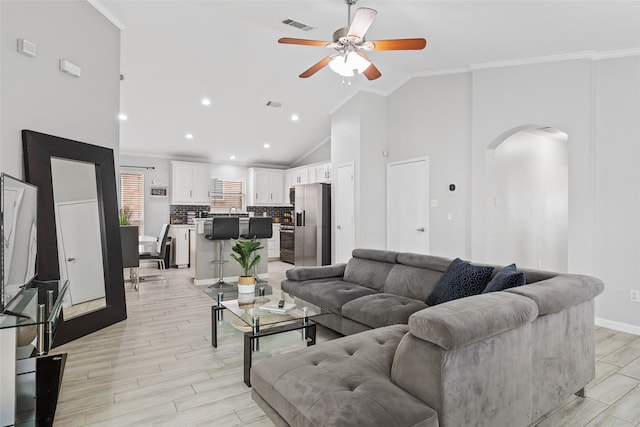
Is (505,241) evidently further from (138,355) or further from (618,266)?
(138,355)

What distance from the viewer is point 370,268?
384 centimetres

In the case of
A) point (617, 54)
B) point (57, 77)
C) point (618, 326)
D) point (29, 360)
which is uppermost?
point (617, 54)

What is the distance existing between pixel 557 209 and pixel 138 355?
21.5 ft

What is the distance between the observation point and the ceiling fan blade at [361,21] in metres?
2.67

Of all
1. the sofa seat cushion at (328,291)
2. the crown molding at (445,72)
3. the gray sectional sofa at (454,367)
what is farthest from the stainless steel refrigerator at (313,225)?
the gray sectional sofa at (454,367)

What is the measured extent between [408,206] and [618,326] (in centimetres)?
299

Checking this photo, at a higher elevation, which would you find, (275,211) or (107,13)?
(107,13)

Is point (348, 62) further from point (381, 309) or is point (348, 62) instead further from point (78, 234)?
point (78, 234)

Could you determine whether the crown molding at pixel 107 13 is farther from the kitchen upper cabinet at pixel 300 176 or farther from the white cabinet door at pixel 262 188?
the white cabinet door at pixel 262 188

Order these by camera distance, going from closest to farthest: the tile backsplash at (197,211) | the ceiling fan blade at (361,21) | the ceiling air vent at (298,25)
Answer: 1. the ceiling fan blade at (361,21)
2. the ceiling air vent at (298,25)
3. the tile backsplash at (197,211)

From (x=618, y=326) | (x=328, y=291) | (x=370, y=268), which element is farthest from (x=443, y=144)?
(x=328, y=291)

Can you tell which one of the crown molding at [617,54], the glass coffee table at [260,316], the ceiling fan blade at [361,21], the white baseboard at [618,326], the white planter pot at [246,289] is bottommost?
the white baseboard at [618,326]

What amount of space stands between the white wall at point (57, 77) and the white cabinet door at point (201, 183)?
445 cm

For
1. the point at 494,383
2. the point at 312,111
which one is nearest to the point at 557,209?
the point at 312,111
